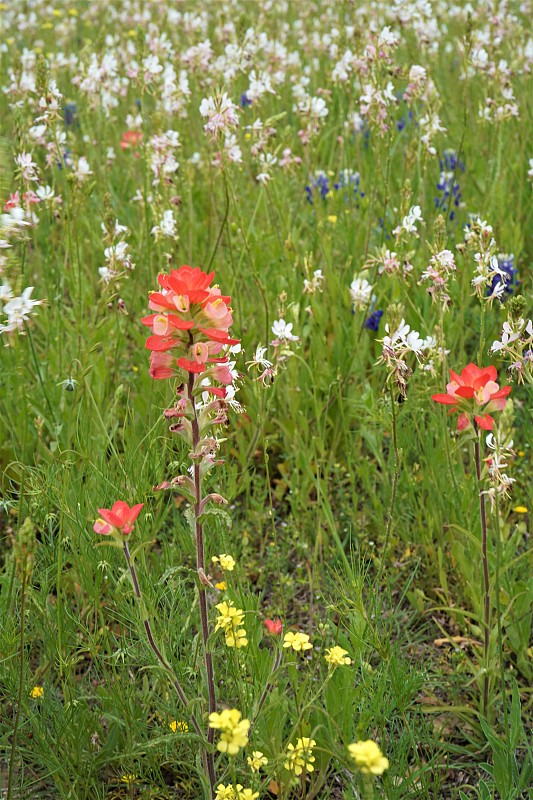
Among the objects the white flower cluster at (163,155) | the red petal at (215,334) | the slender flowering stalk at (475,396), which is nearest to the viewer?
the red petal at (215,334)

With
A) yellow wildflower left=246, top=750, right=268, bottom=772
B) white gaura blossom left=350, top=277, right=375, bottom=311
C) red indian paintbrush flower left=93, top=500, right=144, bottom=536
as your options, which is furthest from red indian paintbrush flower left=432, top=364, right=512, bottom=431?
white gaura blossom left=350, top=277, right=375, bottom=311

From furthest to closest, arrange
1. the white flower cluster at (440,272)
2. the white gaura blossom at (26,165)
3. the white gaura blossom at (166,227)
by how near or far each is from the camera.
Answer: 1. the white gaura blossom at (166,227)
2. the white gaura blossom at (26,165)
3. the white flower cluster at (440,272)

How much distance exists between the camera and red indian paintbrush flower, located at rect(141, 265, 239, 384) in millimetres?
1336

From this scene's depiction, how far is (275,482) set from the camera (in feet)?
9.62

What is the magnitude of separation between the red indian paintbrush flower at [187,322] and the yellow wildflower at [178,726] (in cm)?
82

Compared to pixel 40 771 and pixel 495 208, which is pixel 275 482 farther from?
pixel 495 208

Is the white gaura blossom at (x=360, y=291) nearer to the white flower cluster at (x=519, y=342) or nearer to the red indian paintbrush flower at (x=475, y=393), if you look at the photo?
the white flower cluster at (x=519, y=342)

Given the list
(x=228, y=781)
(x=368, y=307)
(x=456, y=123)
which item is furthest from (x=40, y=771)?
(x=456, y=123)

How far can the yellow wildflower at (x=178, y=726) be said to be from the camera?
1.76 m

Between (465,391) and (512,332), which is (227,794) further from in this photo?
(512,332)

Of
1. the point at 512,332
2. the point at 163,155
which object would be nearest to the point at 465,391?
the point at 512,332

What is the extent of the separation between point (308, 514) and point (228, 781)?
3.11 ft

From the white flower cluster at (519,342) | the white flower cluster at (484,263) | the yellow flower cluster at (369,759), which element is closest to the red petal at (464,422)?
the white flower cluster at (519,342)

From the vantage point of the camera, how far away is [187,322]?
1.34m
